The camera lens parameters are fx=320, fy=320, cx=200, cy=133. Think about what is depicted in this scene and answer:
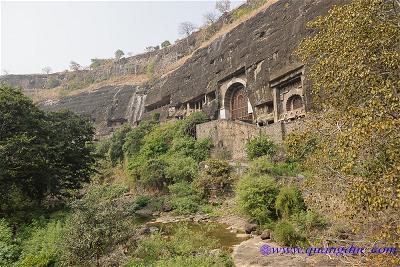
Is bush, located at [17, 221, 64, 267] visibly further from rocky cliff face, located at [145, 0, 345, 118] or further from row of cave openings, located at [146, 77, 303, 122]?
row of cave openings, located at [146, 77, 303, 122]

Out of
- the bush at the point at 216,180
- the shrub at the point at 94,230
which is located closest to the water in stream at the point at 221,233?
the shrub at the point at 94,230

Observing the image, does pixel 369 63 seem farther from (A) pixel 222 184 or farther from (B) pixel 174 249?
(A) pixel 222 184

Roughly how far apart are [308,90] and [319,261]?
1217 cm

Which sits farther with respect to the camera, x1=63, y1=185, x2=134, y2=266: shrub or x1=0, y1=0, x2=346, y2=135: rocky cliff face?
x1=0, y1=0, x2=346, y2=135: rocky cliff face

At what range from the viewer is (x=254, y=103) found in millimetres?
25062

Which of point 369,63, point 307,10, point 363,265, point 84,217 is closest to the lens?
Answer: point 369,63

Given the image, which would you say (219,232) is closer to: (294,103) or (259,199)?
(259,199)

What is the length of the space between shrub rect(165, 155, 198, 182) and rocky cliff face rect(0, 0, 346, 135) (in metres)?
7.59

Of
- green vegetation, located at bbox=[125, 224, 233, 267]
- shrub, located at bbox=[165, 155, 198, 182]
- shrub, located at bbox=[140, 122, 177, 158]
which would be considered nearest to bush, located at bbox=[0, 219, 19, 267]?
green vegetation, located at bbox=[125, 224, 233, 267]

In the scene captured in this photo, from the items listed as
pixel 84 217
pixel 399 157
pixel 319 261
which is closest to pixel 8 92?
pixel 84 217

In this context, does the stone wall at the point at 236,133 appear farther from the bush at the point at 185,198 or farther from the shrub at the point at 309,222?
the shrub at the point at 309,222

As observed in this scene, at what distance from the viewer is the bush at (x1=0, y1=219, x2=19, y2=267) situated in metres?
8.83

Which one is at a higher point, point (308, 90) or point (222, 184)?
point (308, 90)

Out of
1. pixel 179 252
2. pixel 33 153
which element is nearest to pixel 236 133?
pixel 33 153
